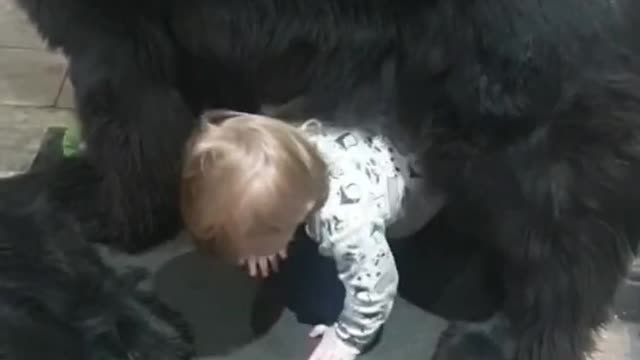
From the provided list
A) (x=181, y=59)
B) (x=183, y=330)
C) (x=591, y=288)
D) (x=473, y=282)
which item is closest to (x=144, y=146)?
(x=181, y=59)

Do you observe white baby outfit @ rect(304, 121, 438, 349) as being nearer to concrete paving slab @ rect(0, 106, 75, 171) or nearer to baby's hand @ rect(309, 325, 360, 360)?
baby's hand @ rect(309, 325, 360, 360)

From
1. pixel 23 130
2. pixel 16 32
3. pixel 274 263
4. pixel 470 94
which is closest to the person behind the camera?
pixel 470 94

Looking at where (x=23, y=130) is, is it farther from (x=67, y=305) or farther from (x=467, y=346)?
(x=467, y=346)

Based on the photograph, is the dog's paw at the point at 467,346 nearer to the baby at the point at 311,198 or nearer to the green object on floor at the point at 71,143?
the baby at the point at 311,198

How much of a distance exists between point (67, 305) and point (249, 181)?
0.30 metres

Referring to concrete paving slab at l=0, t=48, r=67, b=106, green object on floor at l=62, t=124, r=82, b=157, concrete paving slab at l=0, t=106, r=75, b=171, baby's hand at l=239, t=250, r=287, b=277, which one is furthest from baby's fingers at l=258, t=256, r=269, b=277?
concrete paving slab at l=0, t=48, r=67, b=106

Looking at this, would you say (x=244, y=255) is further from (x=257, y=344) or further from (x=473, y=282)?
(x=473, y=282)

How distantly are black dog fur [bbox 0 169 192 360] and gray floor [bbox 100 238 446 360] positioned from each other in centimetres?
4

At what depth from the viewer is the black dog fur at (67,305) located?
1.31 meters

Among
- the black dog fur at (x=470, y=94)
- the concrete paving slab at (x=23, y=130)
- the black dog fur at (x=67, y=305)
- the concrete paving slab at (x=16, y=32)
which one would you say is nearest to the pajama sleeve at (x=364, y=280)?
the black dog fur at (x=470, y=94)

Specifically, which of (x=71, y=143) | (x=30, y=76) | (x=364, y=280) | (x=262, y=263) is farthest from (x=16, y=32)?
(x=364, y=280)

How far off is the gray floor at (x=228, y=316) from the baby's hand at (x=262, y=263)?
0.06 metres

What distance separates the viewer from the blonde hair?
1217 millimetres

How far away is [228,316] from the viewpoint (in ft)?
4.68
